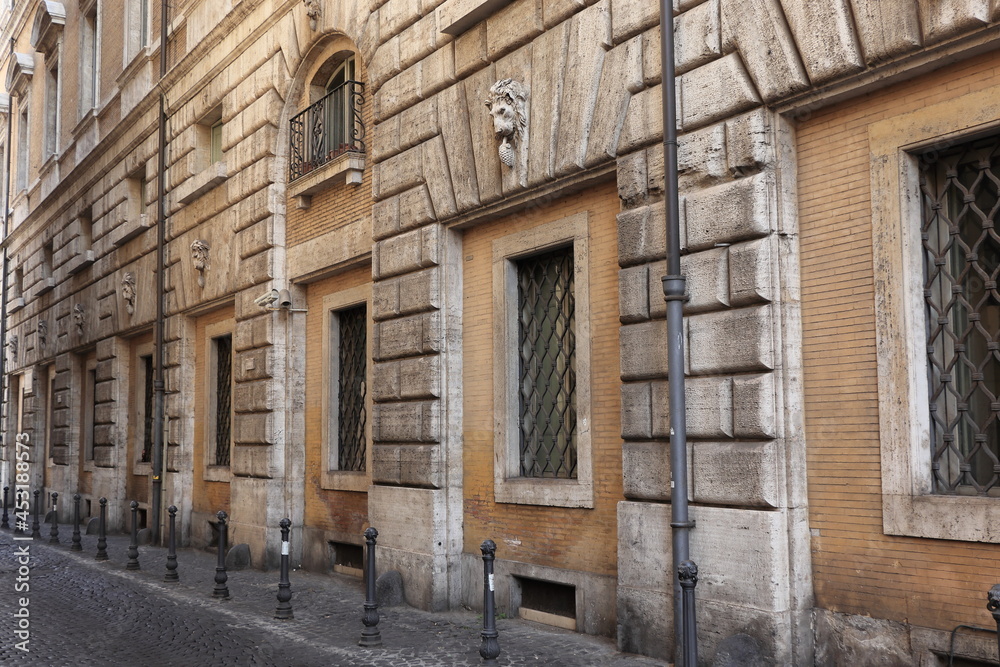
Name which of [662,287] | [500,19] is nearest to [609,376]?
[662,287]

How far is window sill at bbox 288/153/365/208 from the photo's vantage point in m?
12.0

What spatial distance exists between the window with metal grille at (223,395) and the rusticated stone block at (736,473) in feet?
33.9

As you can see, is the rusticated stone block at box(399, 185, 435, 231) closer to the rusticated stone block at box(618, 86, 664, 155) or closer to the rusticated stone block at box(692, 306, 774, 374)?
the rusticated stone block at box(618, 86, 664, 155)

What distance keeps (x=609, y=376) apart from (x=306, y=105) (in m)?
7.24

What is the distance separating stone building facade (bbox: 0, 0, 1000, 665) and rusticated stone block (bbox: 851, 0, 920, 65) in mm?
36

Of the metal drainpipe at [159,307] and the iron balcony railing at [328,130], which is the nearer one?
the iron balcony railing at [328,130]

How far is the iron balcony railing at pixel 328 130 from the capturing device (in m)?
12.3

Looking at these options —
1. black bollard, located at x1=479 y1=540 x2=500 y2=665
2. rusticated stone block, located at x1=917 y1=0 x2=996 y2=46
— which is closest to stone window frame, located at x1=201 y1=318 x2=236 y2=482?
black bollard, located at x1=479 y1=540 x2=500 y2=665

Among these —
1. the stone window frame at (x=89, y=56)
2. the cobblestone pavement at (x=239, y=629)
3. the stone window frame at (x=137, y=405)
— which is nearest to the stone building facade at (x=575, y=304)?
the cobblestone pavement at (x=239, y=629)

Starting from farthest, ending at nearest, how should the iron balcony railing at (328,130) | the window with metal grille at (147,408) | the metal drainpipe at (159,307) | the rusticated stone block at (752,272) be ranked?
1. the window with metal grille at (147,408)
2. the metal drainpipe at (159,307)
3. the iron balcony railing at (328,130)
4. the rusticated stone block at (752,272)

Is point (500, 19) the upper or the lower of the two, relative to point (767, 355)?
upper

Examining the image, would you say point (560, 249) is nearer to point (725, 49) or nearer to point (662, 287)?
point (662, 287)

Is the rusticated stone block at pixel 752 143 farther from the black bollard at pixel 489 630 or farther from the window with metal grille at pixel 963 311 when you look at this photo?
the black bollard at pixel 489 630

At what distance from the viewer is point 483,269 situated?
10.2 m
